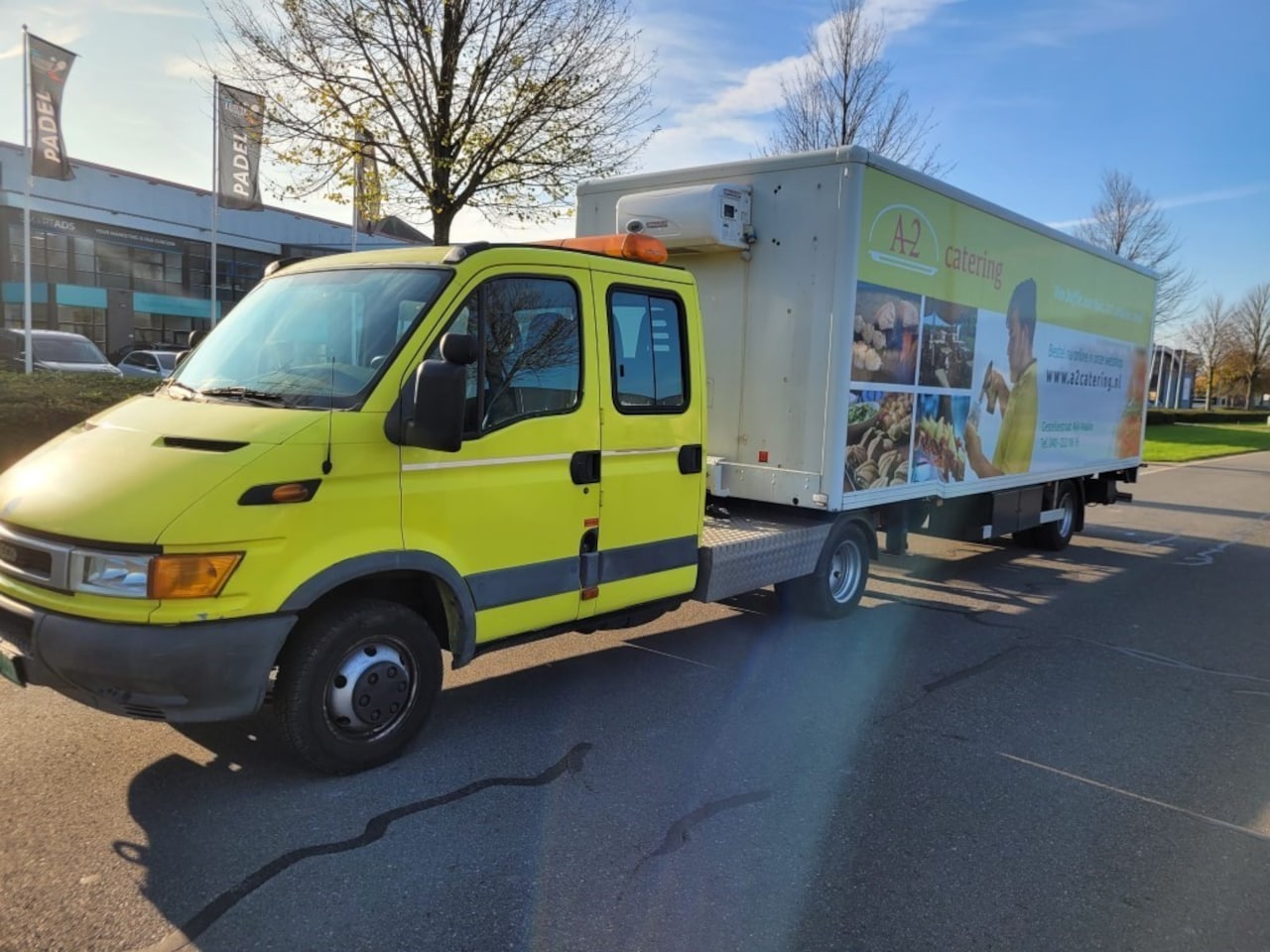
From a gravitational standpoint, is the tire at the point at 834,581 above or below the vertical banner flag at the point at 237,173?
below

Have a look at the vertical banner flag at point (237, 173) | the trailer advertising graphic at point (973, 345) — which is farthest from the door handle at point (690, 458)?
the vertical banner flag at point (237, 173)

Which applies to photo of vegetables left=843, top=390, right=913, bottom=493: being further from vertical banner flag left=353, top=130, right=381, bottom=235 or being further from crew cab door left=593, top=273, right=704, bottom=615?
vertical banner flag left=353, top=130, right=381, bottom=235

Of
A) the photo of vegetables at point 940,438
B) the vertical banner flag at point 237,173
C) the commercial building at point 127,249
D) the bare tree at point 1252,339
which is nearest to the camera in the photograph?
the photo of vegetables at point 940,438

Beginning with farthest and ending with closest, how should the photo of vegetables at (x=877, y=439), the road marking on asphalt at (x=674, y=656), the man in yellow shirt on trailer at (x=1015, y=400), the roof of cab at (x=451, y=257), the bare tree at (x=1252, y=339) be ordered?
the bare tree at (x=1252, y=339)
the man in yellow shirt on trailer at (x=1015, y=400)
the photo of vegetables at (x=877, y=439)
the road marking on asphalt at (x=674, y=656)
the roof of cab at (x=451, y=257)

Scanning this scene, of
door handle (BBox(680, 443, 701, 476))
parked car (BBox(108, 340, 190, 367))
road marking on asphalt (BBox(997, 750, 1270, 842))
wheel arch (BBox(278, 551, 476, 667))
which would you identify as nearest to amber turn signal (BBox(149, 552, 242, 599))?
wheel arch (BBox(278, 551, 476, 667))

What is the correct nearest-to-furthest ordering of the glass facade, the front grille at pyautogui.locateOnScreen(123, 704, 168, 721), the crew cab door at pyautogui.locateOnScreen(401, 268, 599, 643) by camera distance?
the front grille at pyautogui.locateOnScreen(123, 704, 168, 721) < the crew cab door at pyautogui.locateOnScreen(401, 268, 599, 643) < the glass facade

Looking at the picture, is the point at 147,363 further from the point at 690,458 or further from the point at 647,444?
the point at 647,444

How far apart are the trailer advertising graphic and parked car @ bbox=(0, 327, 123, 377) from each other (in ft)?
56.1

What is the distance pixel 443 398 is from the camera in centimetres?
378

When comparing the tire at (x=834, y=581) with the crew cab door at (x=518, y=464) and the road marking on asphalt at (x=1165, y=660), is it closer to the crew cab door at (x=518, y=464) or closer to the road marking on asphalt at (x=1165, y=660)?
the road marking on asphalt at (x=1165, y=660)

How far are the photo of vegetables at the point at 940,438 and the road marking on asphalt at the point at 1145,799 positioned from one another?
323 cm

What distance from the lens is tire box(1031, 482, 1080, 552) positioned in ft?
36.4

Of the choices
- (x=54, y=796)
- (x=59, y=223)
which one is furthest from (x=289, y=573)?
(x=59, y=223)

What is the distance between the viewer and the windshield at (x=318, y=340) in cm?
409
